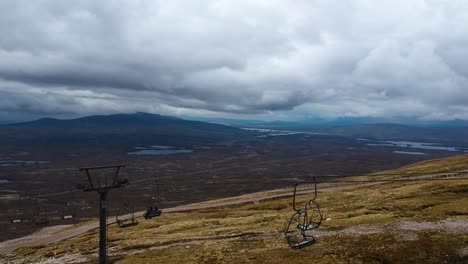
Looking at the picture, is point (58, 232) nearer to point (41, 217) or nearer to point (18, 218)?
point (41, 217)

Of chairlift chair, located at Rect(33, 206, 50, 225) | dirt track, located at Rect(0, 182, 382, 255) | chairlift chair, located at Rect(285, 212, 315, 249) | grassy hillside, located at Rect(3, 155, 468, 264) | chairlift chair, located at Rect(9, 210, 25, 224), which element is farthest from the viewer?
chairlift chair, located at Rect(9, 210, 25, 224)

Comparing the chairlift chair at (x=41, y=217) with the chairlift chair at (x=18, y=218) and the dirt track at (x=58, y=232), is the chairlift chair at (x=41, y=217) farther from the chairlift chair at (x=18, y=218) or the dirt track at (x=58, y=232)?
the chairlift chair at (x=18, y=218)

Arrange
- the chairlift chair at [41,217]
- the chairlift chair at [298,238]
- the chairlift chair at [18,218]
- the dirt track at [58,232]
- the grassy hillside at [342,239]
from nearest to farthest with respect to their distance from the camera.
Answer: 1. the grassy hillside at [342,239]
2. the chairlift chair at [298,238]
3. the dirt track at [58,232]
4. the chairlift chair at [41,217]
5. the chairlift chair at [18,218]

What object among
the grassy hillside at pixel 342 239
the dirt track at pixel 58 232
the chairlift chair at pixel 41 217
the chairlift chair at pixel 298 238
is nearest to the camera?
the grassy hillside at pixel 342 239

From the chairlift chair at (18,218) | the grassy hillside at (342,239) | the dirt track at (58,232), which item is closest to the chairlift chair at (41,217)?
the dirt track at (58,232)

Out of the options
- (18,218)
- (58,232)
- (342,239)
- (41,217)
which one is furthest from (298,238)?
(18,218)

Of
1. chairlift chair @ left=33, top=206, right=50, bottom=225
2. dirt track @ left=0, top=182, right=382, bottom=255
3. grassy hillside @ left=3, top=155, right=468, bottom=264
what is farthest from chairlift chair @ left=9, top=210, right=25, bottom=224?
grassy hillside @ left=3, top=155, right=468, bottom=264

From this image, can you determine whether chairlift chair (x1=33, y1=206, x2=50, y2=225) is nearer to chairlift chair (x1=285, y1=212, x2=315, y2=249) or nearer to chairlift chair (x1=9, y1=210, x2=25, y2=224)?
chairlift chair (x1=9, y1=210, x2=25, y2=224)

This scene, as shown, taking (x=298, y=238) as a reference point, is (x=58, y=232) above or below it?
below
